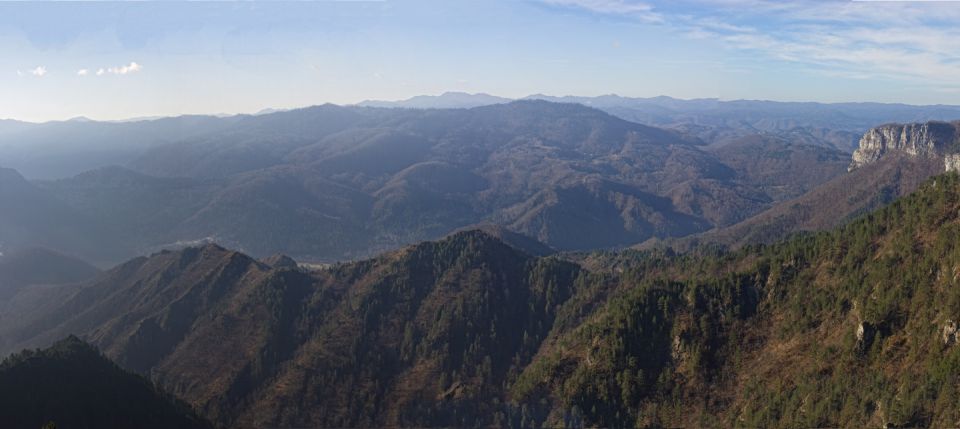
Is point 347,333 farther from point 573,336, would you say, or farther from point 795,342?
point 795,342

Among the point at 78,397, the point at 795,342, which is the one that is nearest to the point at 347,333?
the point at 78,397

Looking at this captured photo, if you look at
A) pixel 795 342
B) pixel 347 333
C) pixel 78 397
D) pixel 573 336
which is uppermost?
pixel 795 342

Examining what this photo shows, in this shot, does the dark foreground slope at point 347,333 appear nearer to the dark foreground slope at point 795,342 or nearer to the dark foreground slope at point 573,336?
the dark foreground slope at point 573,336

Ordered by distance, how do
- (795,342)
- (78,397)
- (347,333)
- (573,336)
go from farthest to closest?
(347,333)
(573,336)
(795,342)
(78,397)

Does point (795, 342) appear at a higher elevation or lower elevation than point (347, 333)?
higher

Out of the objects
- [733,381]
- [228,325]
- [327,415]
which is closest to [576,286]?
[733,381]

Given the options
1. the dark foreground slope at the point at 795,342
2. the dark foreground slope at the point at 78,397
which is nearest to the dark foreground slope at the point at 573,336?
the dark foreground slope at the point at 795,342
